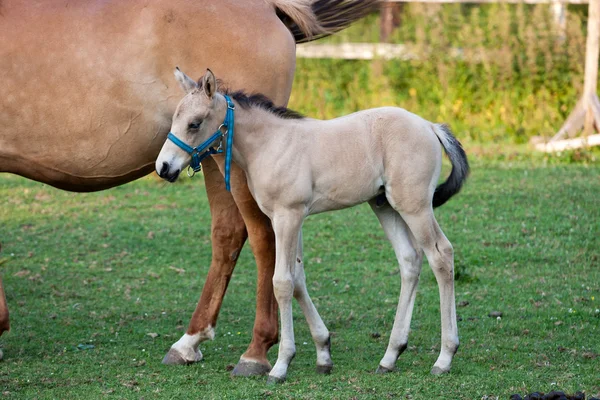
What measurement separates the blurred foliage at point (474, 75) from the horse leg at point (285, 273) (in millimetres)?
8438

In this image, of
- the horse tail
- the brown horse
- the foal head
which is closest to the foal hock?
the foal head

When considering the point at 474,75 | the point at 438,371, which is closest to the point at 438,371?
the point at 438,371

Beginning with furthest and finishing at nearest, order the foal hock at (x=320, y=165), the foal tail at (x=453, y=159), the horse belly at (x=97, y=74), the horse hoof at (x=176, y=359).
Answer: the horse hoof at (x=176, y=359)
the horse belly at (x=97, y=74)
the foal tail at (x=453, y=159)
the foal hock at (x=320, y=165)

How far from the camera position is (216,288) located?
5.52 metres

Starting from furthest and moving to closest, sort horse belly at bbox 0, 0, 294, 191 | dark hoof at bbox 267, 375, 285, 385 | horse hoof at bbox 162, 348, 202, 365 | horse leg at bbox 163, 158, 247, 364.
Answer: horse leg at bbox 163, 158, 247, 364, horse hoof at bbox 162, 348, 202, 365, horse belly at bbox 0, 0, 294, 191, dark hoof at bbox 267, 375, 285, 385

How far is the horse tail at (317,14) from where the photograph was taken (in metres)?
5.54

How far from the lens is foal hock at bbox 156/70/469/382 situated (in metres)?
4.61

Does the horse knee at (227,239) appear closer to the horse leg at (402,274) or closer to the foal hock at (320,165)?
the foal hock at (320,165)

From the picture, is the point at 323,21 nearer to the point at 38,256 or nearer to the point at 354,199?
the point at 354,199

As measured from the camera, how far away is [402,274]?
4.96 meters

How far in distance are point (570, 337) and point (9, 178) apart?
8.34 m

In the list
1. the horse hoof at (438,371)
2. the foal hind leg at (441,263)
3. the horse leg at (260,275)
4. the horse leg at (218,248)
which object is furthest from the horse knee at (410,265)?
the horse leg at (218,248)

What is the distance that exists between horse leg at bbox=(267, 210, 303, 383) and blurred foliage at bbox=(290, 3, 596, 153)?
844 centimetres

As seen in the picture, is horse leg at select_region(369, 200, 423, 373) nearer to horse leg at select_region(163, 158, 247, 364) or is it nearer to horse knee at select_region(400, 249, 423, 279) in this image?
horse knee at select_region(400, 249, 423, 279)
